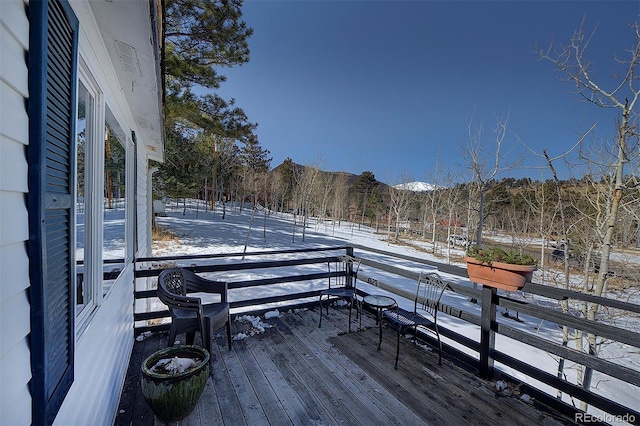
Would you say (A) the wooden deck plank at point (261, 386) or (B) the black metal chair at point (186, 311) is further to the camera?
(B) the black metal chair at point (186, 311)

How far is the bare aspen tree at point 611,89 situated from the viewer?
127 inches

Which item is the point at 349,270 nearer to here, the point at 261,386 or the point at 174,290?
the point at 261,386

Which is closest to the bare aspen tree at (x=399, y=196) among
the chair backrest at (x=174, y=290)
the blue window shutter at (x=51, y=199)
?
the chair backrest at (x=174, y=290)

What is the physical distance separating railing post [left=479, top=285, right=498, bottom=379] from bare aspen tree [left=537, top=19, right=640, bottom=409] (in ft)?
7.56

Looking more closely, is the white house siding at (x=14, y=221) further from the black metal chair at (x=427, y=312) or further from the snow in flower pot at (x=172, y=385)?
the black metal chair at (x=427, y=312)

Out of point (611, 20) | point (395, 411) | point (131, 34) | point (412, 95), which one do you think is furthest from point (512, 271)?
point (412, 95)

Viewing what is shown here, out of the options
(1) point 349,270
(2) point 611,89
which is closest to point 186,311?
(1) point 349,270

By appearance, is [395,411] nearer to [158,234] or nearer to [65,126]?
[65,126]

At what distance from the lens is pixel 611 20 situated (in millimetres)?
3557

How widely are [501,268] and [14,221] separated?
2699 mm

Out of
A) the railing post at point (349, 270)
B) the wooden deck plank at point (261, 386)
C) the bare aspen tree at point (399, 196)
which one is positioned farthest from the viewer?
the bare aspen tree at point (399, 196)

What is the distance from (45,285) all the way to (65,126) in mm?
533

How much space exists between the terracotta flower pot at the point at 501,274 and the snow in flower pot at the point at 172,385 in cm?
224

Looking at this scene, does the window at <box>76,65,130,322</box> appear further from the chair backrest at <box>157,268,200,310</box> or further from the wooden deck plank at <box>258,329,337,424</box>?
the wooden deck plank at <box>258,329,337,424</box>
